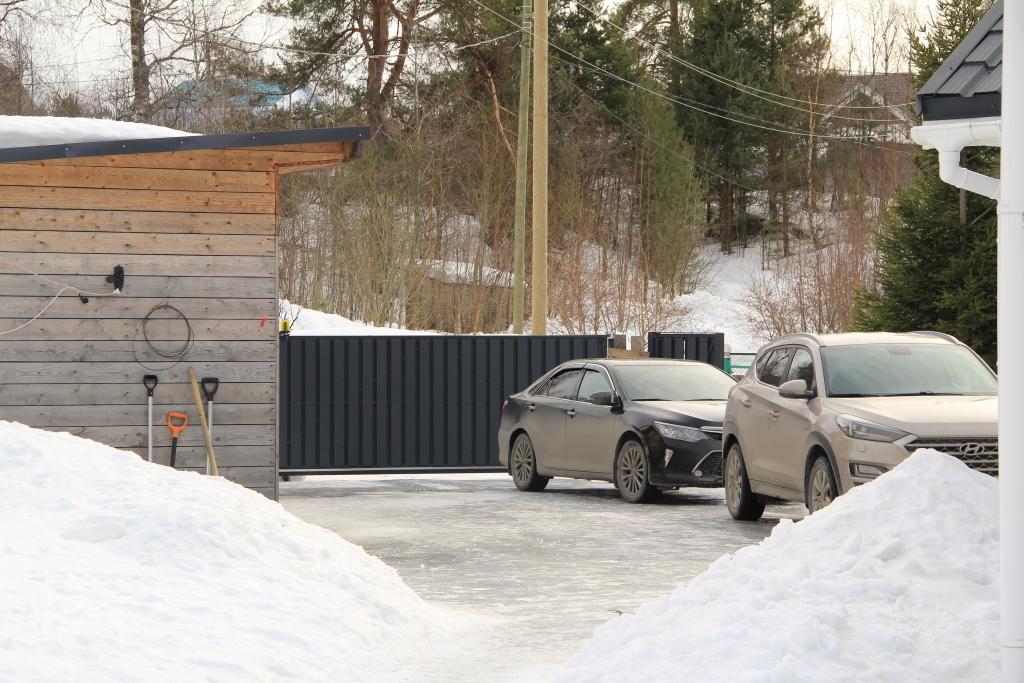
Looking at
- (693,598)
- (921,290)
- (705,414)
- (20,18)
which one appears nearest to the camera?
(693,598)

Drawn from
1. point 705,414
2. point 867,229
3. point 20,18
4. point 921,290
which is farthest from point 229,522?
point 867,229

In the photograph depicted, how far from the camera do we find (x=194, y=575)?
627 centimetres

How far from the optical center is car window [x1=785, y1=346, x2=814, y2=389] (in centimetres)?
1059

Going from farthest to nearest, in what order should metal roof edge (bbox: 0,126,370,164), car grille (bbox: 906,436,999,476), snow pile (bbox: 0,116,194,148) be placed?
snow pile (bbox: 0,116,194,148) → metal roof edge (bbox: 0,126,370,164) → car grille (bbox: 906,436,999,476)

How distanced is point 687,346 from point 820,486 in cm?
803

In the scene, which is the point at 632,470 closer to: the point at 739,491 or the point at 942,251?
the point at 739,491

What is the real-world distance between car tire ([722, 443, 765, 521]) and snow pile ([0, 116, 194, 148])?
5.81m

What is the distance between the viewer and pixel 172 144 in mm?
10609

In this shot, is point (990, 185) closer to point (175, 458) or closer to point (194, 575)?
point (194, 575)

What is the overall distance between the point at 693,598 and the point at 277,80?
33.2m

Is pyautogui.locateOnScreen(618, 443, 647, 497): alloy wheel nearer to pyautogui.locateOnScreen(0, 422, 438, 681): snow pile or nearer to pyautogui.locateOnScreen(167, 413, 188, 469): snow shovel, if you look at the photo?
pyautogui.locateOnScreen(167, 413, 188, 469): snow shovel

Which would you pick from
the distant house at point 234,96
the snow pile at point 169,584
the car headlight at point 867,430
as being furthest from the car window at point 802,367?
the distant house at point 234,96

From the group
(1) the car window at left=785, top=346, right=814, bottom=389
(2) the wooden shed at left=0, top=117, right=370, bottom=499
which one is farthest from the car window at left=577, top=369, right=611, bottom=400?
(2) the wooden shed at left=0, top=117, right=370, bottom=499

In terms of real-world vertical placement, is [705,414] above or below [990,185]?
below
